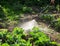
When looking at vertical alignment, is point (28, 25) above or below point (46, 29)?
above

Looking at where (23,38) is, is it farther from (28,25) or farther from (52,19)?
(52,19)

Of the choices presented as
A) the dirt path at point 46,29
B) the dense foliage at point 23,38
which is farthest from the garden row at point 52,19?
the dense foliage at point 23,38

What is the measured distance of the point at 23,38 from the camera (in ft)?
37.4

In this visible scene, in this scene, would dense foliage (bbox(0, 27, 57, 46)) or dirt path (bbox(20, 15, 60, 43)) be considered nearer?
dense foliage (bbox(0, 27, 57, 46))

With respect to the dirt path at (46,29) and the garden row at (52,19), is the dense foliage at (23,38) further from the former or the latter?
the garden row at (52,19)

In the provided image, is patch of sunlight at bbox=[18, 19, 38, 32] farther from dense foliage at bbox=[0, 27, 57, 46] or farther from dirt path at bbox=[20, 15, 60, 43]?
dense foliage at bbox=[0, 27, 57, 46]

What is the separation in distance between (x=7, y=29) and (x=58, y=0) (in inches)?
207

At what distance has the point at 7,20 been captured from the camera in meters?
13.4

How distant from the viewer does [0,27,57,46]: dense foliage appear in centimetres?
1061

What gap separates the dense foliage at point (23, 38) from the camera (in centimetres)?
1061

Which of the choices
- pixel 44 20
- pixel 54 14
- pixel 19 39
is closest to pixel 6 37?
pixel 19 39

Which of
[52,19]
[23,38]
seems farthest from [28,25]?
[23,38]

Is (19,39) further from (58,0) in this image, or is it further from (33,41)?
(58,0)

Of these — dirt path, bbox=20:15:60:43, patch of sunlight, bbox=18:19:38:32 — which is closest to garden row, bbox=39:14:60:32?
dirt path, bbox=20:15:60:43
